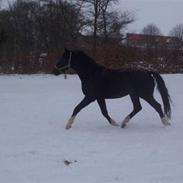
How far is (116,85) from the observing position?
9.92 metres

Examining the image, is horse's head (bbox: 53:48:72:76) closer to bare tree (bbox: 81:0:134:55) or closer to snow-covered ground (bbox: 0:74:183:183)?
snow-covered ground (bbox: 0:74:183:183)

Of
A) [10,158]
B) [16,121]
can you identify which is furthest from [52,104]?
[10,158]

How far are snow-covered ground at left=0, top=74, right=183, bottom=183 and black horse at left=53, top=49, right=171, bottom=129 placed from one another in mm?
413

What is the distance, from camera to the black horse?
9898 millimetres

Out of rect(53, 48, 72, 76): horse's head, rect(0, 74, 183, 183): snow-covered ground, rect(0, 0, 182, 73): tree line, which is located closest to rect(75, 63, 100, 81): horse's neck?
rect(53, 48, 72, 76): horse's head

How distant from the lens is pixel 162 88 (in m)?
9.98

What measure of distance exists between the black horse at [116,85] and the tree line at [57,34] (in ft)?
66.6

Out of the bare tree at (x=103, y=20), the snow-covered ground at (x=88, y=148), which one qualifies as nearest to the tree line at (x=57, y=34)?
the bare tree at (x=103, y=20)

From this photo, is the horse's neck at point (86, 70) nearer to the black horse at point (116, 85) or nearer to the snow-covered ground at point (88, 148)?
the black horse at point (116, 85)

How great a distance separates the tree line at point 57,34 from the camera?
30922 mm

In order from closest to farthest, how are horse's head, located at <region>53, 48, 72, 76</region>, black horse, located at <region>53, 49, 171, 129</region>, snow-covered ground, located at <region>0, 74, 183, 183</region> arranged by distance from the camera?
snow-covered ground, located at <region>0, 74, 183, 183</region> < black horse, located at <region>53, 49, 171, 129</region> < horse's head, located at <region>53, 48, 72, 76</region>

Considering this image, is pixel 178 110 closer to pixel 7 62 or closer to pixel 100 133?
pixel 100 133

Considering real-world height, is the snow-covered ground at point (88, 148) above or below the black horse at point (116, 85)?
below

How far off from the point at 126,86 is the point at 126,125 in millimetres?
822
